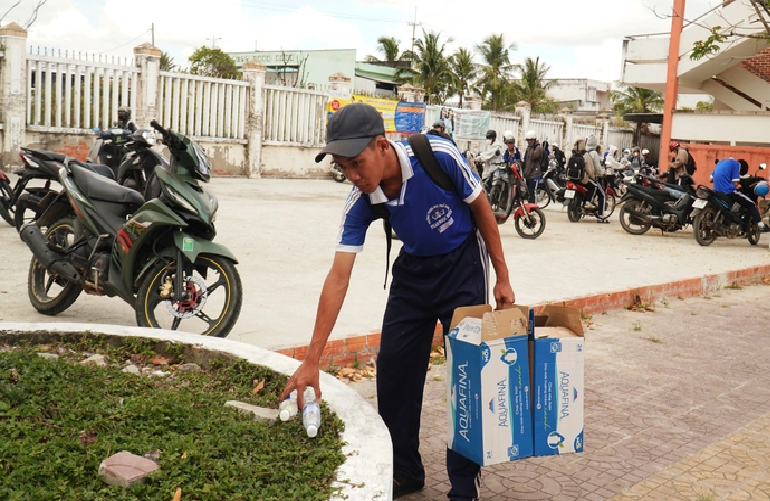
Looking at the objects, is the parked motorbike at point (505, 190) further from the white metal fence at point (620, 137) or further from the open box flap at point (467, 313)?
the white metal fence at point (620, 137)

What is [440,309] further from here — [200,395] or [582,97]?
[582,97]

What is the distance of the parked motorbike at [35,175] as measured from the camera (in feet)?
24.8

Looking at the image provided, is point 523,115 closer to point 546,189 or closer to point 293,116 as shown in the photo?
point 293,116

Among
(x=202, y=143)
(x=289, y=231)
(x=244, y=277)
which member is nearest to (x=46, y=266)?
Result: (x=244, y=277)

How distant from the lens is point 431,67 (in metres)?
53.0

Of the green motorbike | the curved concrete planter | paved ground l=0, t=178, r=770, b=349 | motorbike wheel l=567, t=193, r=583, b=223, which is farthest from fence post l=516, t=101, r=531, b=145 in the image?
the curved concrete planter

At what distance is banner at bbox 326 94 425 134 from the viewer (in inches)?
961

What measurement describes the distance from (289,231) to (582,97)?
71523 mm

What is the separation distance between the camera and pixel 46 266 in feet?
19.0

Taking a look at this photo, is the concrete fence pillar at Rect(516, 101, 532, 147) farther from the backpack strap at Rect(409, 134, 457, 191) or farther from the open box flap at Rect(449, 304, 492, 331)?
the open box flap at Rect(449, 304, 492, 331)

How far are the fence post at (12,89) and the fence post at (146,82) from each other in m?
2.91

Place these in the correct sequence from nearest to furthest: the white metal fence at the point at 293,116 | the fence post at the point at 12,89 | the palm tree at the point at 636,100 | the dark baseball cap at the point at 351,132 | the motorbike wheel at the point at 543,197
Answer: the dark baseball cap at the point at 351,132 → the fence post at the point at 12,89 → the motorbike wheel at the point at 543,197 → the white metal fence at the point at 293,116 → the palm tree at the point at 636,100

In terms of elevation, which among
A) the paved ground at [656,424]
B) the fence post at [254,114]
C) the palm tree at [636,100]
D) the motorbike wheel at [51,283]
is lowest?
the paved ground at [656,424]

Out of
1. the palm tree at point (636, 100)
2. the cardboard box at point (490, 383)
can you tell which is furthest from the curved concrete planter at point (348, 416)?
the palm tree at point (636, 100)
